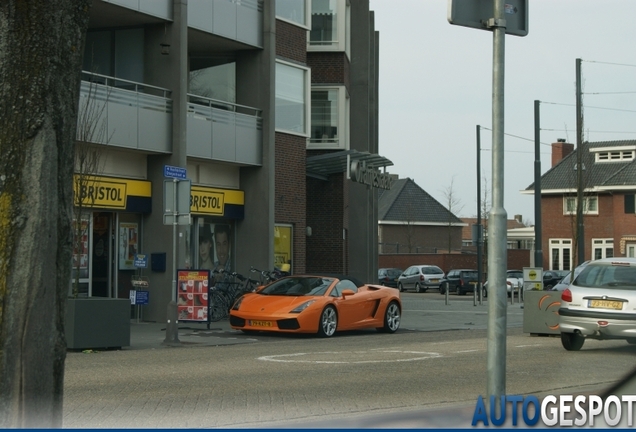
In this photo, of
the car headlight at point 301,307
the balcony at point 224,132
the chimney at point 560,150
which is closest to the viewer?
the car headlight at point 301,307

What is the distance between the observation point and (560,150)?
70375 millimetres

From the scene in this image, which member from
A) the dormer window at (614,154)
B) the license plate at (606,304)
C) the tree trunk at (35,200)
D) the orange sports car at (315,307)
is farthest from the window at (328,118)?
the dormer window at (614,154)

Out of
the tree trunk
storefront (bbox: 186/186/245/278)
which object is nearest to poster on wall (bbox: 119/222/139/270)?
storefront (bbox: 186/186/245/278)

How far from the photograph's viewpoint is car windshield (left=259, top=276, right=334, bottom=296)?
19219 mm

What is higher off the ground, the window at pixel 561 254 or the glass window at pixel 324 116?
the glass window at pixel 324 116

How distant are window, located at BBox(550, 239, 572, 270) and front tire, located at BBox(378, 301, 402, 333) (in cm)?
4483

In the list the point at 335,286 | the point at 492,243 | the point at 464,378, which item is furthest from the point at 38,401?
the point at 335,286

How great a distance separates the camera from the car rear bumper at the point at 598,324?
46.6ft

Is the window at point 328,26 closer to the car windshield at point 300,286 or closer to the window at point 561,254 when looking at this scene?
the car windshield at point 300,286

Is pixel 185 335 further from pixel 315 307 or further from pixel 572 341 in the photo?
pixel 572 341

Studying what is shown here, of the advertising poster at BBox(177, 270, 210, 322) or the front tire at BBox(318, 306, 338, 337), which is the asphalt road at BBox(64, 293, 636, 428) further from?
the advertising poster at BBox(177, 270, 210, 322)

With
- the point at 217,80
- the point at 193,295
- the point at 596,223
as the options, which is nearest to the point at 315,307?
the point at 193,295

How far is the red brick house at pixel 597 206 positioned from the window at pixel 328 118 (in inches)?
1139

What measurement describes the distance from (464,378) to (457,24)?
19.5ft
